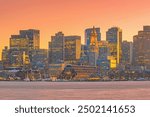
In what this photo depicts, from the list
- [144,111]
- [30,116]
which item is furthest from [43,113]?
[144,111]

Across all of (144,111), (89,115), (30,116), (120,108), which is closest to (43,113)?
(30,116)

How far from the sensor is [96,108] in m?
33.1

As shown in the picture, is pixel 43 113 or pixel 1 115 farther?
pixel 1 115

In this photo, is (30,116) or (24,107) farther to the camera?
(24,107)

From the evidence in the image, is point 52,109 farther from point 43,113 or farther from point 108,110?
point 108,110

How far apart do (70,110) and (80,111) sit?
2.14 ft

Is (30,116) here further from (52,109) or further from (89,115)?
(89,115)

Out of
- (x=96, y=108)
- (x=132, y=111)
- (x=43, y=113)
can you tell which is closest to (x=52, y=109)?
(x=43, y=113)

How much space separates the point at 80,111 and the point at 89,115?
0.99 m

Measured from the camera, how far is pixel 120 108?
106 ft

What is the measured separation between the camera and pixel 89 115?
102 feet

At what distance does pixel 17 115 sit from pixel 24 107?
1.80 m

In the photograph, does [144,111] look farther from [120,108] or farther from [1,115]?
[1,115]

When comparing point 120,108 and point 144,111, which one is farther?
point 144,111
